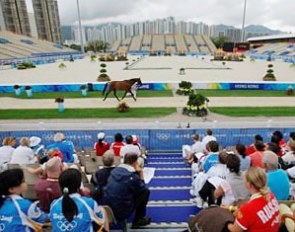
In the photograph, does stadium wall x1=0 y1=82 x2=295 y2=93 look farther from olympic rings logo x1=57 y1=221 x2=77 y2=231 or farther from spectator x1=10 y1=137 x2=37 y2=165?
olympic rings logo x1=57 y1=221 x2=77 y2=231

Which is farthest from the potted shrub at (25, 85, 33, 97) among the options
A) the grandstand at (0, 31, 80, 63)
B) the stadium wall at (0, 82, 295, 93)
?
the grandstand at (0, 31, 80, 63)

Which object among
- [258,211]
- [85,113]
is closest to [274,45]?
[85,113]

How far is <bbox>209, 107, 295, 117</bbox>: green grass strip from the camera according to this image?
1341cm

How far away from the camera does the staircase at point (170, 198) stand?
3.93 metres

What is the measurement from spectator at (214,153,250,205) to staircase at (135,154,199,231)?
68cm

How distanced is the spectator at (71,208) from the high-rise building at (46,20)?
11663cm

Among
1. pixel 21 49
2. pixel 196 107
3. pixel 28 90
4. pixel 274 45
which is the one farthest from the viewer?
pixel 274 45

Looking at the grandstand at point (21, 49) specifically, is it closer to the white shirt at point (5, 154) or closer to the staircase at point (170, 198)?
the white shirt at point (5, 154)

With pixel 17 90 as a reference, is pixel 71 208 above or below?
above

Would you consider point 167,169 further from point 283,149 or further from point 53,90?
point 53,90

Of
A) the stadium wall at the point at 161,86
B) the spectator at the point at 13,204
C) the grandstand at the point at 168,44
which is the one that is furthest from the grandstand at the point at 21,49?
the spectator at the point at 13,204

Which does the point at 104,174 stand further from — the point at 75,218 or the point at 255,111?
the point at 255,111

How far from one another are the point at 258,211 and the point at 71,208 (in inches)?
68.0

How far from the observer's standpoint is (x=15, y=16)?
8775 cm
